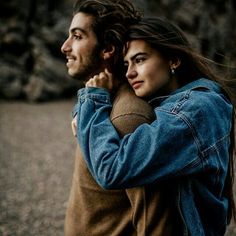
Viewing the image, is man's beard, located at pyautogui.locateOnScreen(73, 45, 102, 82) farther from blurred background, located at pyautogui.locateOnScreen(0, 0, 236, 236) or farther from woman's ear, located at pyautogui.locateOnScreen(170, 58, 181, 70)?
blurred background, located at pyautogui.locateOnScreen(0, 0, 236, 236)

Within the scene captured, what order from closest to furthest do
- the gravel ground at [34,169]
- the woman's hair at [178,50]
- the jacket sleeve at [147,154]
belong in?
the jacket sleeve at [147,154] → the woman's hair at [178,50] → the gravel ground at [34,169]

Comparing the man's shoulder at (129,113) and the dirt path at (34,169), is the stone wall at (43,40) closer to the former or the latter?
the dirt path at (34,169)

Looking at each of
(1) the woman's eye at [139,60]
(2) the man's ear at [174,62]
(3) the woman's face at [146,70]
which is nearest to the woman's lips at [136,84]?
(3) the woman's face at [146,70]

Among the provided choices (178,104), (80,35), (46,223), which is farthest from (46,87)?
(178,104)

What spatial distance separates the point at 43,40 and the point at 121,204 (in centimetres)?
1328

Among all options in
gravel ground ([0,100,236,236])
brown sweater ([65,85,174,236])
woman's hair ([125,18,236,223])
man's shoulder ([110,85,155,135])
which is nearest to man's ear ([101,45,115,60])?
woman's hair ([125,18,236,223])

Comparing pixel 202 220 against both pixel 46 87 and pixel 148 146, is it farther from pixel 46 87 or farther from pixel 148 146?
pixel 46 87

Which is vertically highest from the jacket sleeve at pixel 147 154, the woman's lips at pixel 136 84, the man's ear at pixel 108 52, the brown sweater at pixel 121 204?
the man's ear at pixel 108 52

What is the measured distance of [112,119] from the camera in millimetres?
1681

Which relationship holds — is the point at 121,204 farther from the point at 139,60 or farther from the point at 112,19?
the point at 112,19

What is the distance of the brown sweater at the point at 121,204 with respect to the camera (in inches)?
60.9

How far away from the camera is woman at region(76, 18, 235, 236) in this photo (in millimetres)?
1487

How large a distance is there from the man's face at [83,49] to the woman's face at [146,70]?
0.31m

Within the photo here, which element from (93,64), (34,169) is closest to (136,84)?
(93,64)
